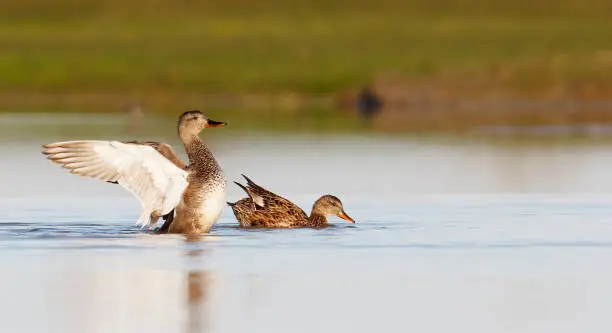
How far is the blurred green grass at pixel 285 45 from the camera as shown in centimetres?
5844

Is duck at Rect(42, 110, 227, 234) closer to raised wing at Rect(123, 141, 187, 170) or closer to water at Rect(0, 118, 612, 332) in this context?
raised wing at Rect(123, 141, 187, 170)

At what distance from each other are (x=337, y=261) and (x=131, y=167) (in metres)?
2.38

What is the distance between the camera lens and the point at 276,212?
14.9m

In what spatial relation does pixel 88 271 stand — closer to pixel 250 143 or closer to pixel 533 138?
pixel 250 143

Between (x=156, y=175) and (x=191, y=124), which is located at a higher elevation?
(x=191, y=124)

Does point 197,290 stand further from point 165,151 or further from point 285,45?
point 285,45

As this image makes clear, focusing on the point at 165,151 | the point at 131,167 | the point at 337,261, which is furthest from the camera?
the point at 165,151

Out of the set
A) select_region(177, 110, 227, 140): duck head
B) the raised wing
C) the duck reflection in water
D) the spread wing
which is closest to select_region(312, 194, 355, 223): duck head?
select_region(177, 110, 227, 140): duck head

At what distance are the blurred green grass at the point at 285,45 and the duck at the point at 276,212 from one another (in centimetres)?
3326

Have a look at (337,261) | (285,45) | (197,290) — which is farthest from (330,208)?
(285,45)

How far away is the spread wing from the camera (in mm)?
13742

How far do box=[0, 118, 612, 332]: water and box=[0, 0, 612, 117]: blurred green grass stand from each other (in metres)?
30.0

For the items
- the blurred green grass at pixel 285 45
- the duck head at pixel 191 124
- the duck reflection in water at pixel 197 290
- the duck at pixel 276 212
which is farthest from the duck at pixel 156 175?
the blurred green grass at pixel 285 45

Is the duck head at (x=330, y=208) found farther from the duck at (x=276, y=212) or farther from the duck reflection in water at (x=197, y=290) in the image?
the duck reflection in water at (x=197, y=290)
